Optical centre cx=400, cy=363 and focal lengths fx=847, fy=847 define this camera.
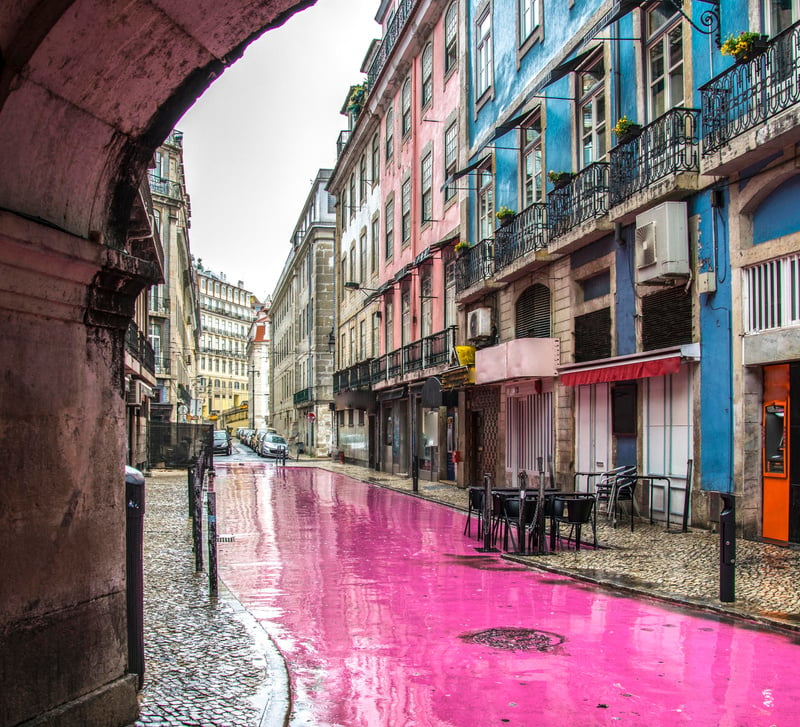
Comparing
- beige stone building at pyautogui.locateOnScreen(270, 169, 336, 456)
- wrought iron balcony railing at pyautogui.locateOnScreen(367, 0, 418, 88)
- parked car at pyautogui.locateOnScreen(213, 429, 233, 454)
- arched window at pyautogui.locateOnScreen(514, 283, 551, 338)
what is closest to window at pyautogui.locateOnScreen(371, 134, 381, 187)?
wrought iron balcony railing at pyautogui.locateOnScreen(367, 0, 418, 88)

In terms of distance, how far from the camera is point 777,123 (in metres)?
10.4

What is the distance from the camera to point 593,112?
16.7 metres

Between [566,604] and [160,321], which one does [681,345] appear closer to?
[566,604]

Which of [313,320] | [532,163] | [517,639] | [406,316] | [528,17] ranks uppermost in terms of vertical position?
[528,17]

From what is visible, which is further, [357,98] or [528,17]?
[357,98]

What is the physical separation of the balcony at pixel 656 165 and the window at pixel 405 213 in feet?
53.9

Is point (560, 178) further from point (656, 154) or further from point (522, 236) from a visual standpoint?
point (656, 154)

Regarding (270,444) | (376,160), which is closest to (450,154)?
(376,160)

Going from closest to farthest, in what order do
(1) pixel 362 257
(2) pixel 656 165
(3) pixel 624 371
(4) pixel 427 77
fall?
(2) pixel 656 165 → (3) pixel 624 371 → (4) pixel 427 77 → (1) pixel 362 257

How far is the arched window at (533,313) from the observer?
18.8 meters

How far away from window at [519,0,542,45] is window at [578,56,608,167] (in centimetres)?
264

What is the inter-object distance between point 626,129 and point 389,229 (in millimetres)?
20632

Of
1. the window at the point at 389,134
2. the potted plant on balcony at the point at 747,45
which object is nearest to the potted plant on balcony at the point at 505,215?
the potted plant on balcony at the point at 747,45

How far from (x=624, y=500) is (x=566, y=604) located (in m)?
6.94
